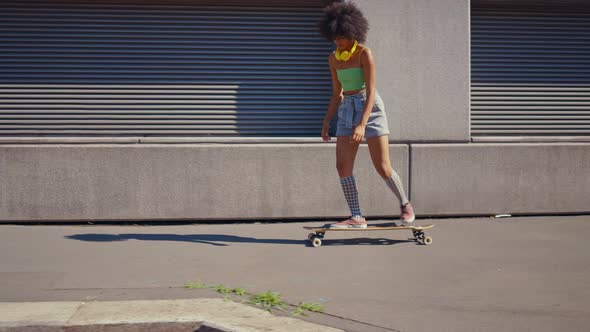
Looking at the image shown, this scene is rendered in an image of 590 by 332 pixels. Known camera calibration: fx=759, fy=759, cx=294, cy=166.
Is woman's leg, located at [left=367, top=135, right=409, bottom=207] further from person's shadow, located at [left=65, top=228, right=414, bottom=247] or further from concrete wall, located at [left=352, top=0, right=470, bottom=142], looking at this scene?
concrete wall, located at [left=352, top=0, right=470, bottom=142]

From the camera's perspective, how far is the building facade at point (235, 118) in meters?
8.55

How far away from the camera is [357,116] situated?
7.01 meters

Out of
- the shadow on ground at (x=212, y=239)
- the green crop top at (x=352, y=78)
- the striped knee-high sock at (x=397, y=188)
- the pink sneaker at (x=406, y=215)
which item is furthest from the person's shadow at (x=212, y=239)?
the green crop top at (x=352, y=78)

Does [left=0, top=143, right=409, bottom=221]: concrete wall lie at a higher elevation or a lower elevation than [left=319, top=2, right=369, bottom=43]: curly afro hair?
lower

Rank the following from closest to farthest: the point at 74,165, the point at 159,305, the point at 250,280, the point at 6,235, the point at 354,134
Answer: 1. the point at 159,305
2. the point at 250,280
3. the point at 354,134
4. the point at 6,235
5. the point at 74,165

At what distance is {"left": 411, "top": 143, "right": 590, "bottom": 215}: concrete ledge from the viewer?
8.91 metres

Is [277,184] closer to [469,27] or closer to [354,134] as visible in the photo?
[354,134]

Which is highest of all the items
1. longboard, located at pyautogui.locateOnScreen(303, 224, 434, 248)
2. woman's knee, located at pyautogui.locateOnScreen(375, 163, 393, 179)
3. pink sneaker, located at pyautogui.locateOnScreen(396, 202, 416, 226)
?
woman's knee, located at pyautogui.locateOnScreen(375, 163, 393, 179)

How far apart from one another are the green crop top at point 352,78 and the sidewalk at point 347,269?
4.92 ft

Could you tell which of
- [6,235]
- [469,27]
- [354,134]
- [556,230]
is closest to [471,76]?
[469,27]

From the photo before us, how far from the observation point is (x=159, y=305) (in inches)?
191

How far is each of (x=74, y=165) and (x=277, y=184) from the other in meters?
2.28

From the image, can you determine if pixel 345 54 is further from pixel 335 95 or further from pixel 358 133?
pixel 358 133

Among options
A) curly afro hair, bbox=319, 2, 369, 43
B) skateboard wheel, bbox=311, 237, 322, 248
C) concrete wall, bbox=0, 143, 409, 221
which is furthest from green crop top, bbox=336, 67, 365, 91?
concrete wall, bbox=0, 143, 409, 221
